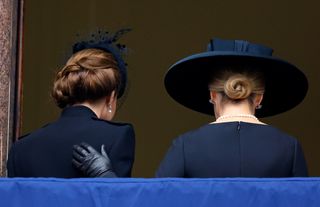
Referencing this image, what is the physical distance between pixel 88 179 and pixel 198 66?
66cm

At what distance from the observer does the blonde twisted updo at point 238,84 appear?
2.91 m

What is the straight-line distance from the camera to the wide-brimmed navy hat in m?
3.02

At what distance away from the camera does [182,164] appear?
113 inches

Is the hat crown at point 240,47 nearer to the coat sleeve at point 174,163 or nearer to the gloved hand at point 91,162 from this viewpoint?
the coat sleeve at point 174,163

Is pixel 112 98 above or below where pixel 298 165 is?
above

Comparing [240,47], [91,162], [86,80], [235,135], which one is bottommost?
[91,162]

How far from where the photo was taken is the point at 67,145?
2924 millimetres

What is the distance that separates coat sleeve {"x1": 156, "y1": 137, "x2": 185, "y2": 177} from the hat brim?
334 millimetres

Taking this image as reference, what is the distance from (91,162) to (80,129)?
165 mm

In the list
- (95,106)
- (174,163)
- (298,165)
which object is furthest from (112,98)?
(298,165)

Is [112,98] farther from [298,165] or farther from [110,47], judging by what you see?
[298,165]

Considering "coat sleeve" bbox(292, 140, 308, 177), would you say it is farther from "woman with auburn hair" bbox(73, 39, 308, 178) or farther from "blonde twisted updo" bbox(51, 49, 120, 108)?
"blonde twisted updo" bbox(51, 49, 120, 108)

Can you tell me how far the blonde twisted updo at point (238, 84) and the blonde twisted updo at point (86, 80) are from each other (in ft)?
1.11

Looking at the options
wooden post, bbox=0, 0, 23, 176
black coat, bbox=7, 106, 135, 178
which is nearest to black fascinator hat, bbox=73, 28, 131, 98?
black coat, bbox=7, 106, 135, 178
